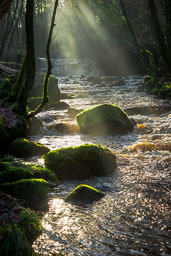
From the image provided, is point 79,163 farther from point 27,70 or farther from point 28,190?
point 27,70

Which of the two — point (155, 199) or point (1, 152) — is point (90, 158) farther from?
point (1, 152)

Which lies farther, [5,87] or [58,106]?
[58,106]

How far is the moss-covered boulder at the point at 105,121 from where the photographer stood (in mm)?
10891

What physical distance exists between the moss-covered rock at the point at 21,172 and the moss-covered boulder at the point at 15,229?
1.42m

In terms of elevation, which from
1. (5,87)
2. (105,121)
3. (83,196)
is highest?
(5,87)

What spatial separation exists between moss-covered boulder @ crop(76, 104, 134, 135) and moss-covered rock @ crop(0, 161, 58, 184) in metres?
4.99

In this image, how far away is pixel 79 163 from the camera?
671cm

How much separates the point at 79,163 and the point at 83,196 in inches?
59.8

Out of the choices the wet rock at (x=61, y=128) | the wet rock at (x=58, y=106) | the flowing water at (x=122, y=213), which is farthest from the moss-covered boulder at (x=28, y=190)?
the wet rock at (x=58, y=106)

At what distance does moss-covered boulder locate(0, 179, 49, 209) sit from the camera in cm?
509

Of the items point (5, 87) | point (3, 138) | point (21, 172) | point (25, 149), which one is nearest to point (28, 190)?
point (21, 172)

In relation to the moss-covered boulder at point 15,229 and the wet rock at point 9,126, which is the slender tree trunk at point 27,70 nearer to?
the wet rock at point 9,126

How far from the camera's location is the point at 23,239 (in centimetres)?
350

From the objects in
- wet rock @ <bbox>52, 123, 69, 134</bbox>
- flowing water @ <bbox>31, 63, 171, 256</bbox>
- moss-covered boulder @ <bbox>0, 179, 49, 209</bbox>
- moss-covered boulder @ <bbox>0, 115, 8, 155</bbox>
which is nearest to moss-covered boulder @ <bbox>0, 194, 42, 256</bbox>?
flowing water @ <bbox>31, 63, 171, 256</bbox>
